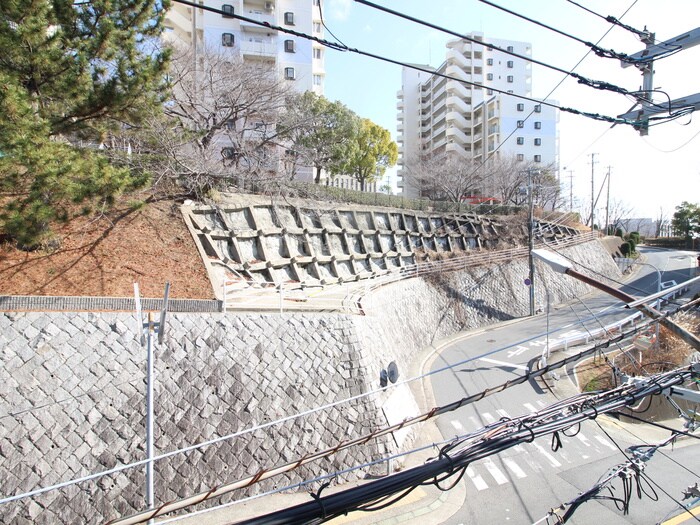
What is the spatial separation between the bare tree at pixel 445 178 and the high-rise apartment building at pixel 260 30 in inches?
510

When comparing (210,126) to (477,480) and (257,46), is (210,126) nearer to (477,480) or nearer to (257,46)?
(257,46)

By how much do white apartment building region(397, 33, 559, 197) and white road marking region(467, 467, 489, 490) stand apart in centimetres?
3654

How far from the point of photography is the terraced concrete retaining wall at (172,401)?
774cm

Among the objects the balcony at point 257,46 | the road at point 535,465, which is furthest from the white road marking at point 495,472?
the balcony at point 257,46

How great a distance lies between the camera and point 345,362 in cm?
1055

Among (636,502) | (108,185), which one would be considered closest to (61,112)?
(108,185)

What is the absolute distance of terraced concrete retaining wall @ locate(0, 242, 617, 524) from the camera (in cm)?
774

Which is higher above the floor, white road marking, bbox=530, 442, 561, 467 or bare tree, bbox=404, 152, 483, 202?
bare tree, bbox=404, 152, 483, 202

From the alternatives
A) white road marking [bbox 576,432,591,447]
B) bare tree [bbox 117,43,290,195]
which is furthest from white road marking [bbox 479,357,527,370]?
bare tree [bbox 117,43,290,195]

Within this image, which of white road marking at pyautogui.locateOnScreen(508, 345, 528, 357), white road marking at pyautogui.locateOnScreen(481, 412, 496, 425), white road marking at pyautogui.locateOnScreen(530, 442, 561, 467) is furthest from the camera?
white road marking at pyautogui.locateOnScreen(508, 345, 528, 357)

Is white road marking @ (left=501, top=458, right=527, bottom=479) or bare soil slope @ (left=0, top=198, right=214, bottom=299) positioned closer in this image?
white road marking @ (left=501, top=458, right=527, bottom=479)

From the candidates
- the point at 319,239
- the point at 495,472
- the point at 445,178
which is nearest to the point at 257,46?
the point at 445,178

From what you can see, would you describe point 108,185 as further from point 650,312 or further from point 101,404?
point 650,312

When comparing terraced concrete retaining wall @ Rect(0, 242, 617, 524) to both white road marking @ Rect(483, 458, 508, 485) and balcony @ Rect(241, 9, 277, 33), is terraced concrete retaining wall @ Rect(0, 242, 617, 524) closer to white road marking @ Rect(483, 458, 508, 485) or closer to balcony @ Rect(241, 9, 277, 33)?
white road marking @ Rect(483, 458, 508, 485)
